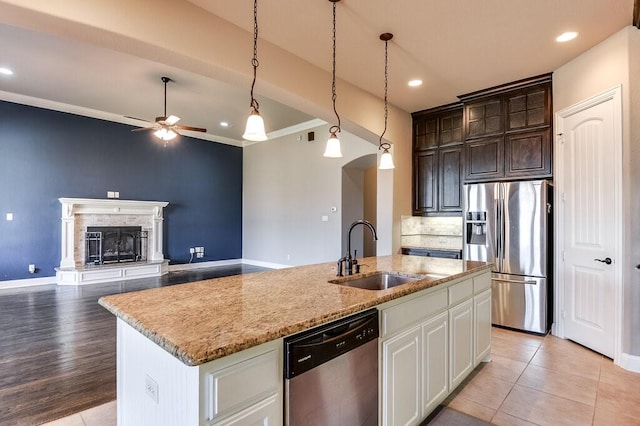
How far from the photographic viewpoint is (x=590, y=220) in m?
3.28

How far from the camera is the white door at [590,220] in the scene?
3027 millimetres

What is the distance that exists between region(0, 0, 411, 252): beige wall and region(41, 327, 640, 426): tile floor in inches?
95.9

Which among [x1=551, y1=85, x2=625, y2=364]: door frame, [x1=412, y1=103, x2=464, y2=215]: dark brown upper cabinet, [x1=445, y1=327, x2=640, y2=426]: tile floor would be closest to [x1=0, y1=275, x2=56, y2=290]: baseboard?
[x1=412, y1=103, x2=464, y2=215]: dark brown upper cabinet

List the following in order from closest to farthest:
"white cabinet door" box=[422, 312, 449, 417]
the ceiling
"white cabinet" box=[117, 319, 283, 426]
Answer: "white cabinet" box=[117, 319, 283, 426], "white cabinet door" box=[422, 312, 449, 417], the ceiling

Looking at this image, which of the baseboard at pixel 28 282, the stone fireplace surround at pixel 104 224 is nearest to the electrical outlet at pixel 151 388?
the stone fireplace surround at pixel 104 224

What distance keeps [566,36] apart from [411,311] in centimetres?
296

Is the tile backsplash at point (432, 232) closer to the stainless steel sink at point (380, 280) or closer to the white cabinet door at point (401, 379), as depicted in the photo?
the stainless steel sink at point (380, 280)

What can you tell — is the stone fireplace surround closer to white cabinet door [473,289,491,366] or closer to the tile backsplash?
the tile backsplash

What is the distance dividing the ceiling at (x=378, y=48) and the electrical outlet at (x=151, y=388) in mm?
2538

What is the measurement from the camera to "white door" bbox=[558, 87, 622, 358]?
119 inches

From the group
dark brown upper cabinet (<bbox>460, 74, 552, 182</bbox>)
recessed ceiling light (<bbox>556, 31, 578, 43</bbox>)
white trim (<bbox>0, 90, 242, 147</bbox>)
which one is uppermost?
white trim (<bbox>0, 90, 242, 147</bbox>)

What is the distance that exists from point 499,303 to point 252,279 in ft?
10.5

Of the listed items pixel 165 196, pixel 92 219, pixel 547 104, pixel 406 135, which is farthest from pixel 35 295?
pixel 547 104

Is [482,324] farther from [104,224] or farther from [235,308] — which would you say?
[104,224]
